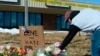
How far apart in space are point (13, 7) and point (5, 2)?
2.44 meters

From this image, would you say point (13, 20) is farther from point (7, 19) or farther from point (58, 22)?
point (58, 22)

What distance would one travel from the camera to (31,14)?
155 ft

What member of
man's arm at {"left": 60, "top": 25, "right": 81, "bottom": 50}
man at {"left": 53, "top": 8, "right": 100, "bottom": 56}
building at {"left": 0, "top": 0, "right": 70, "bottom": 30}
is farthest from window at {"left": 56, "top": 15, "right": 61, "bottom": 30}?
man's arm at {"left": 60, "top": 25, "right": 81, "bottom": 50}

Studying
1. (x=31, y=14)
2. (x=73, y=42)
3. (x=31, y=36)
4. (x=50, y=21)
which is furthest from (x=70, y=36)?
(x=50, y=21)

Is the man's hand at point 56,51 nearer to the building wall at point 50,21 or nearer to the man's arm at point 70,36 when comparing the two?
the man's arm at point 70,36

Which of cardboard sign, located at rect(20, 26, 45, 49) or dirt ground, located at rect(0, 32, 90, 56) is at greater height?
cardboard sign, located at rect(20, 26, 45, 49)

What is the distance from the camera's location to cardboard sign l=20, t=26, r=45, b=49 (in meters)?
9.62

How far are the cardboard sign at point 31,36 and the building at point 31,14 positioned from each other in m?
30.2

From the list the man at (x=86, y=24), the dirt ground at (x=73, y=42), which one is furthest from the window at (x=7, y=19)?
the man at (x=86, y=24)

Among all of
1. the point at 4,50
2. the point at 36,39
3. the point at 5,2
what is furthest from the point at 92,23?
the point at 5,2

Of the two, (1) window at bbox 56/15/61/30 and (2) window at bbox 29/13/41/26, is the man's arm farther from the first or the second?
(1) window at bbox 56/15/61/30

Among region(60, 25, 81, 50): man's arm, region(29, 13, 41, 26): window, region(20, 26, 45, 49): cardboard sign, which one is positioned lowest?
region(29, 13, 41, 26): window

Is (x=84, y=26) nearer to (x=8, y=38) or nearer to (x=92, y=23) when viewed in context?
(x=92, y=23)

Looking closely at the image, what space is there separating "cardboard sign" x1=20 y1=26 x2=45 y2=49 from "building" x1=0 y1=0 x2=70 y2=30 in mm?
30230
